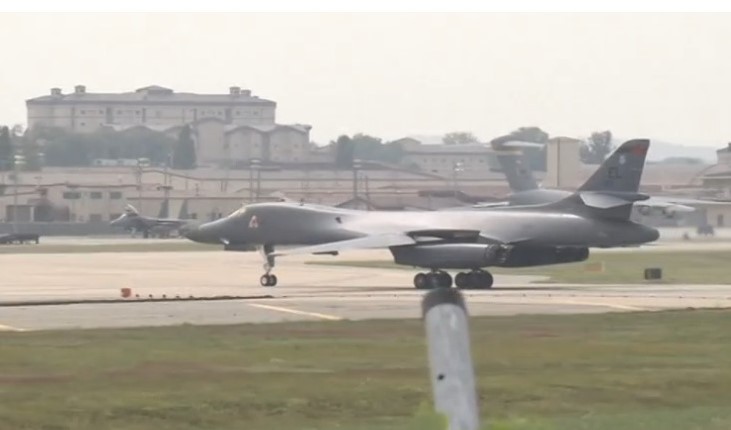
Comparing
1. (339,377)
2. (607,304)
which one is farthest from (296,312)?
(339,377)

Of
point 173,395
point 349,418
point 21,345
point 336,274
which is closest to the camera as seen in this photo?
point 349,418

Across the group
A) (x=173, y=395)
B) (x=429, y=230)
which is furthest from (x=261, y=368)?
(x=429, y=230)

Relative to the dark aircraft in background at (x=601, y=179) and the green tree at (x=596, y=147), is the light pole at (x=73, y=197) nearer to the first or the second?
the green tree at (x=596, y=147)

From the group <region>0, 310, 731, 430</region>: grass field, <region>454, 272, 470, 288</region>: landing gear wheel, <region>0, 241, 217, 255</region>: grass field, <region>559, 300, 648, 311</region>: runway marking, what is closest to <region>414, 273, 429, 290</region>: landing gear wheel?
<region>454, 272, 470, 288</region>: landing gear wheel

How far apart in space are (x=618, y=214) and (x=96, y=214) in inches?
4400

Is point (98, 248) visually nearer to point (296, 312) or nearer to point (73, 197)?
point (73, 197)

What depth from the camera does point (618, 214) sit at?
54344mm

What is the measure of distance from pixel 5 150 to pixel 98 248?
241ft

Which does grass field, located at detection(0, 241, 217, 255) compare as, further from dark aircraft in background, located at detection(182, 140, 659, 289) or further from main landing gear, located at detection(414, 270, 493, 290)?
main landing gear, located at detection(414, 270, 493, 290)

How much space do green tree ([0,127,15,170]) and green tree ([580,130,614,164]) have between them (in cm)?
5572

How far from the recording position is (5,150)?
177 meters

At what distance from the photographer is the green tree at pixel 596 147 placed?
17188cm

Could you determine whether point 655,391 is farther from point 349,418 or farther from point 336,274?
point 336,274

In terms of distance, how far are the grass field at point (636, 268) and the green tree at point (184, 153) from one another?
101799 mm
